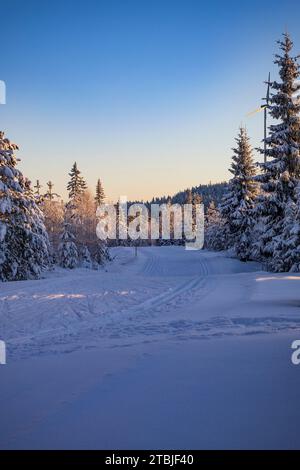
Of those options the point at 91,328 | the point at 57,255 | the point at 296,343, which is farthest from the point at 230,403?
the point at 57,255

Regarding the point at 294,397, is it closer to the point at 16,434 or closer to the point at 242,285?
the point at 16,434

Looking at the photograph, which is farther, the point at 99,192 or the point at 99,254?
the point at 99,192

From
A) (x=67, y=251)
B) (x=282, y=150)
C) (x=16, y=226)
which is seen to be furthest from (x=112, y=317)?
(x=67, y=251)

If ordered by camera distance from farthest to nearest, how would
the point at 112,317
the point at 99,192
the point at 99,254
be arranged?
the point at 99,192 → the point at 99,254 → the point at 112,317

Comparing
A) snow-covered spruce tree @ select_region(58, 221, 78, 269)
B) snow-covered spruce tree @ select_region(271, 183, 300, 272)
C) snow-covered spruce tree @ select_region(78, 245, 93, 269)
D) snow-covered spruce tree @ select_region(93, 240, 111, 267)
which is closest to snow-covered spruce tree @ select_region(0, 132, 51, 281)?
snow-covered spruce tree @ select_region(58, 221, 78, 269)

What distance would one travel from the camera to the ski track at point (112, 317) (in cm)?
840

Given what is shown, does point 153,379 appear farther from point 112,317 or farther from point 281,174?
point 281,174

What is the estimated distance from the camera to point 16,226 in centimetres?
2259

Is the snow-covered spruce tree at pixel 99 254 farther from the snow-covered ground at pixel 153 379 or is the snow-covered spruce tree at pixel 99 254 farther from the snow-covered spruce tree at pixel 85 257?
the snow-covered ground at pixel 153 379

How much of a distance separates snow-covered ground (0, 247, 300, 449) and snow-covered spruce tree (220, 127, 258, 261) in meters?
21.9

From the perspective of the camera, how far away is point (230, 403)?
4039 millimetres

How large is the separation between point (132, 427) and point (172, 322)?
252 inches

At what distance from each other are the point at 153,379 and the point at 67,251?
31.1m

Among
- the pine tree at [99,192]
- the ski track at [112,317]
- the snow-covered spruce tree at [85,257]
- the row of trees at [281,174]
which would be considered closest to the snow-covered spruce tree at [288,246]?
the row of trees at [281,174]
